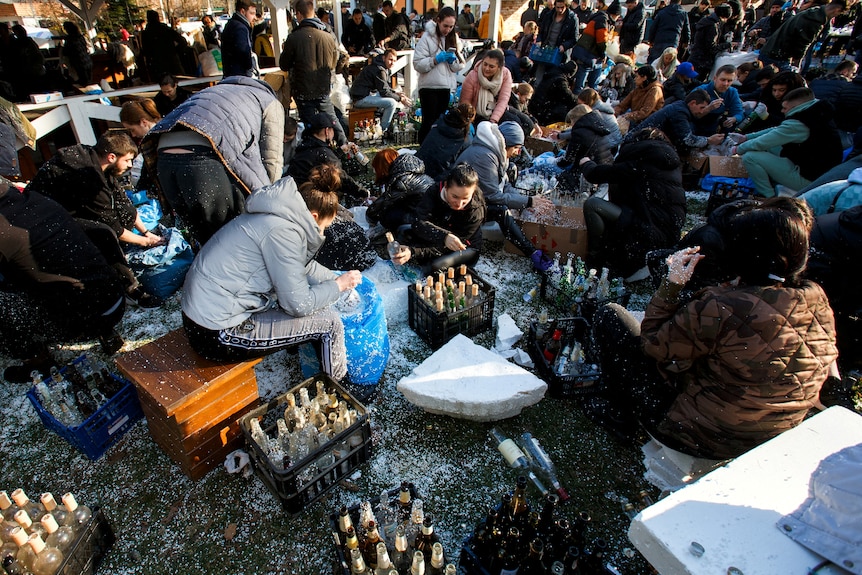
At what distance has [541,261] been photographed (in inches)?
188

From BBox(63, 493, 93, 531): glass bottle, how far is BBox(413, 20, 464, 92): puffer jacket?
6802 millimetres

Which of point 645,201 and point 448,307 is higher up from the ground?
point 645,201

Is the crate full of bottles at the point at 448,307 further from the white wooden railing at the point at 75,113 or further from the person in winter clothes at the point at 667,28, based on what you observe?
the person in winter clothes at the point at 667,28

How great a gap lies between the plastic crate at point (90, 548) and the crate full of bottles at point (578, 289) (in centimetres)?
348

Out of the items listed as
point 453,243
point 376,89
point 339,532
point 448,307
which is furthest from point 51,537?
point 376,89

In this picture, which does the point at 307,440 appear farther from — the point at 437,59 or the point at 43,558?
the point at 437,59

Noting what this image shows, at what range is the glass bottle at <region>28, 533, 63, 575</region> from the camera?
2080 millimetres

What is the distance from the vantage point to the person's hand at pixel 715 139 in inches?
262

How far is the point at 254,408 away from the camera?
2.97 meters

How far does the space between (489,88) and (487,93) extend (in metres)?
0.08

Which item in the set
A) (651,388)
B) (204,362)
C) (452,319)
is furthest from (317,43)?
(651,388)

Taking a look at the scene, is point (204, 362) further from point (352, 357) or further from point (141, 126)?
point (141, 126)

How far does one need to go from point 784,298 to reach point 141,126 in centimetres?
532

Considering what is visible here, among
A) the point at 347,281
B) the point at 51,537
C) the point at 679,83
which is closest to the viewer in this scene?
the point at 51,537
